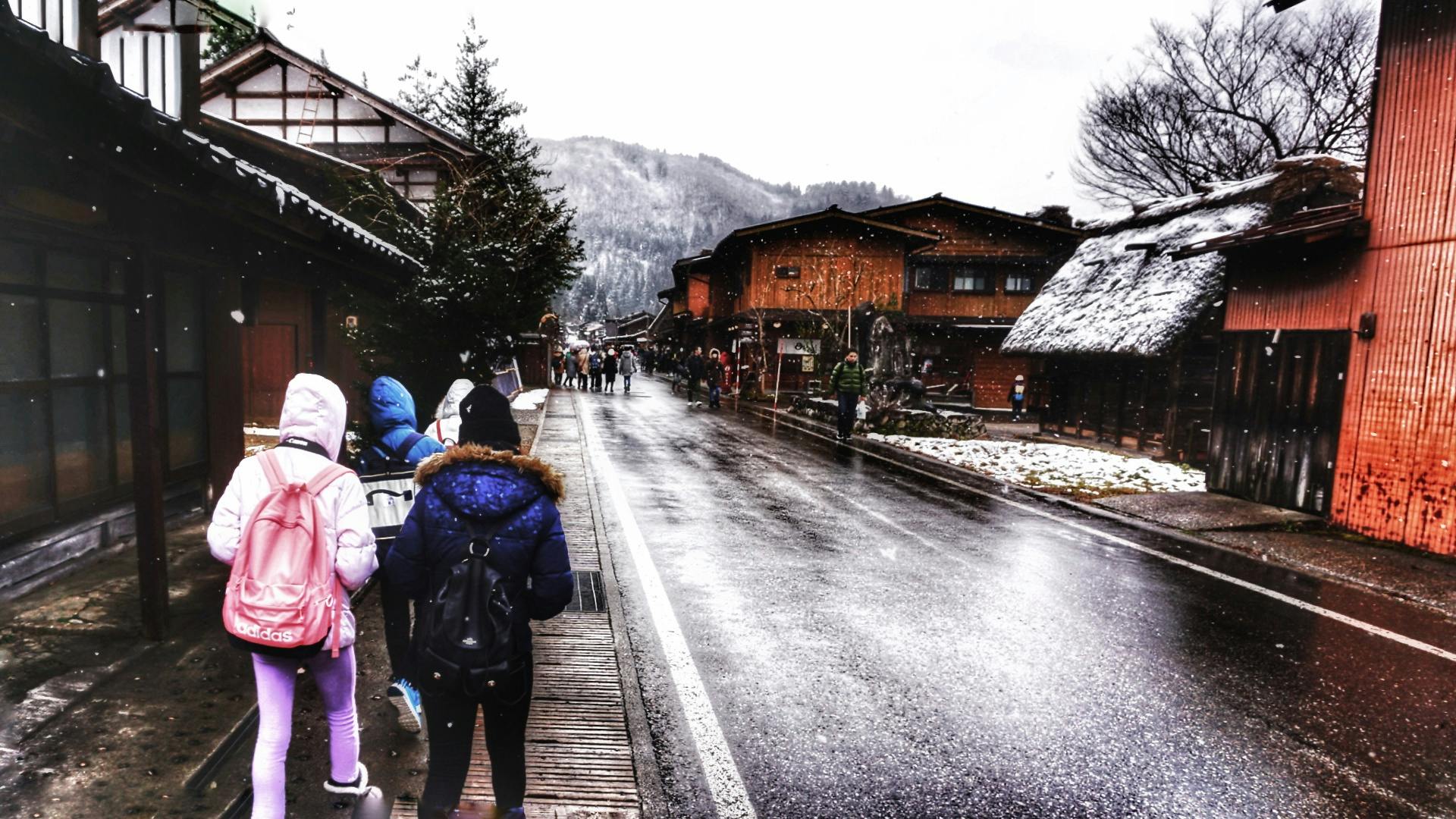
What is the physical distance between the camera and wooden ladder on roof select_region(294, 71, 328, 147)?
21641 millimetres

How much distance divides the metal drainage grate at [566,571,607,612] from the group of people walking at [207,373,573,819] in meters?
2.50

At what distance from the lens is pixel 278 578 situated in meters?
2.71

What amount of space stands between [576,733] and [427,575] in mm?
1490

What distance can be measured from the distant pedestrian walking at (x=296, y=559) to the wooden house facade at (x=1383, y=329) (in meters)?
9.85

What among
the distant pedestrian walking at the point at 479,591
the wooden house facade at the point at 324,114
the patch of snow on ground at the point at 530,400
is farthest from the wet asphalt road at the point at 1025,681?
the wooden house facade at the point at 324,114

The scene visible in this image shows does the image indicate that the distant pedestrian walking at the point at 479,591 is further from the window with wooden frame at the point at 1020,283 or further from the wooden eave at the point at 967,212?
the window with wooden frame at the point at 1020,283

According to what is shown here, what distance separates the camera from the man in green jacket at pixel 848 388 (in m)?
16.1

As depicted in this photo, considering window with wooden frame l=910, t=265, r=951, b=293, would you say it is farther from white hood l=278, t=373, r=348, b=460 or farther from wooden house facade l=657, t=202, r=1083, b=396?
white hood l=278, t=373, r=348, b=460

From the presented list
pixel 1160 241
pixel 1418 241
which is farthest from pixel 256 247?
pixel 1160 241

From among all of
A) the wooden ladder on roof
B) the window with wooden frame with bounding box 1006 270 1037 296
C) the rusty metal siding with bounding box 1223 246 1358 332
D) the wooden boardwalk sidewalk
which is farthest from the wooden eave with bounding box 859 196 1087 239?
the wooden boardwalk sidewalk

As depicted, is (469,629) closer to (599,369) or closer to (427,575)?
(427,575)

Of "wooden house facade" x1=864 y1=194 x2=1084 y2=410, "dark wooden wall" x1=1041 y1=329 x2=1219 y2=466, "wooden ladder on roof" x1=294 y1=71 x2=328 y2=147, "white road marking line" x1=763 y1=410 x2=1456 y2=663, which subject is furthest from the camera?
"wooden house facade" x1=864 y1=194 x2=1084 y2=410

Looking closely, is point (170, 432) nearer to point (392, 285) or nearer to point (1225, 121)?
point (392, 285)

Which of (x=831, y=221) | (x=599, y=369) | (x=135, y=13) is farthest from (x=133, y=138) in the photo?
(x=831, y=221)
